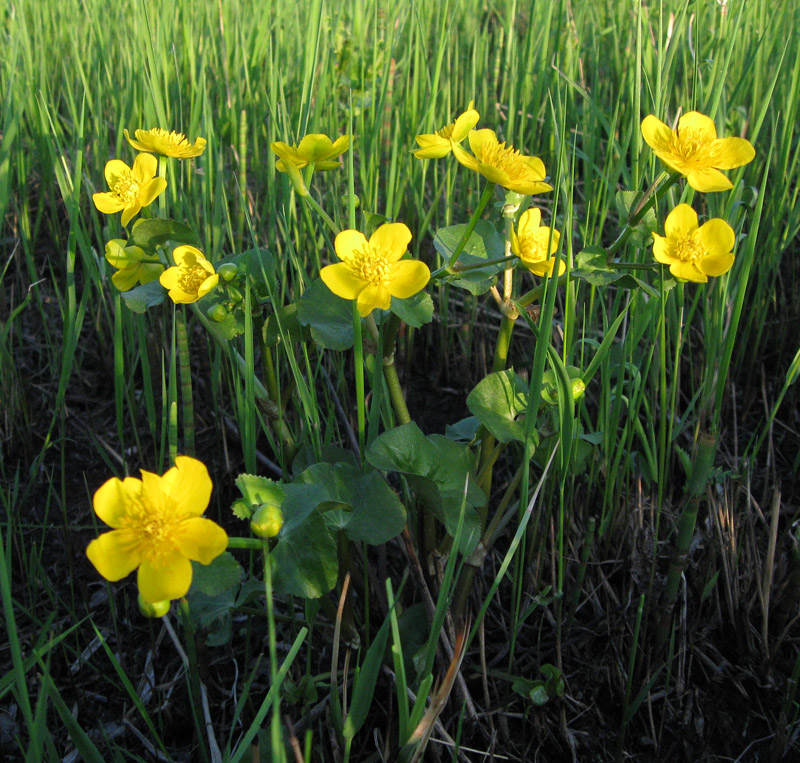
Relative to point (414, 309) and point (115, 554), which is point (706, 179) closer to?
point (414, 309)

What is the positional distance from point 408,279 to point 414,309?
0.11 m

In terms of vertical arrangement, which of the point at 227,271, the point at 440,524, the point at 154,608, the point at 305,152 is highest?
the point at 305,152

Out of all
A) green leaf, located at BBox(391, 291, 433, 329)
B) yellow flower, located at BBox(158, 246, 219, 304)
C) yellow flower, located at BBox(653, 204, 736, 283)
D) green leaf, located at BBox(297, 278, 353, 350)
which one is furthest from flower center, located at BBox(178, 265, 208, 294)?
yellow flower, located at BBox(653, 204, 736, 283)

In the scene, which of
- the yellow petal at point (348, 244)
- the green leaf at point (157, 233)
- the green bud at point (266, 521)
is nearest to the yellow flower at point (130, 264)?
the green leaf at point (157, 233)

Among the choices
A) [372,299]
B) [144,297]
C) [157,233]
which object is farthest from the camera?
[144,297]

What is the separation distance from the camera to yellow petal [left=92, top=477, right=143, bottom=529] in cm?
59

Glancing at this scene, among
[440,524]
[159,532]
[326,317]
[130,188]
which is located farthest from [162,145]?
[440,524]

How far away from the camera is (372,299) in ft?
2.37

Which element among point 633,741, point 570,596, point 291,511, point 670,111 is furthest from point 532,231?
point 670,111

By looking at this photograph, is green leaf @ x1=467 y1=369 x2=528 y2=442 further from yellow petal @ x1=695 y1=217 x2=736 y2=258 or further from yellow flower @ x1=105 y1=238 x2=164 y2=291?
yellow flower @ x1=105 y1=238 x2=164 y2=291

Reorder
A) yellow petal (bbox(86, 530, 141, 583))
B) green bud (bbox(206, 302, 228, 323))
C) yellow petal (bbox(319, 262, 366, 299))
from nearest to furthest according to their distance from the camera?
yellow petal (bbox(86, 530, 141, 583))
yellow petal (bbox(319, 262, 366, 299))
green bud (bbox(206, 302, 228, 323))

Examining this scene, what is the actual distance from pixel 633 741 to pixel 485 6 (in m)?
2.84

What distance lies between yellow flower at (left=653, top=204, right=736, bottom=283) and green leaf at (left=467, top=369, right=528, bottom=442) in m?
0.23

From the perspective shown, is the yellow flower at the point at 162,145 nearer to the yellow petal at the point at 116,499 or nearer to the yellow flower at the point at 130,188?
the yellow flower at the point at 130,188
